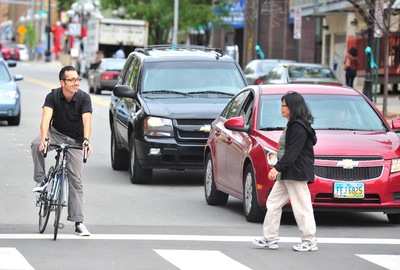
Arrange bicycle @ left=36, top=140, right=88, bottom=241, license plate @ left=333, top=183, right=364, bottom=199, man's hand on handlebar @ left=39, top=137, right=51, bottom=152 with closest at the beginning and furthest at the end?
1. bicycle @ left=36, top=140, right=88, bottom=241
2. man's hand on handlebar @ left=39, top=137, right=51, bottom=152
3. license plate @ left=333, top=183, right=364, bottom=199

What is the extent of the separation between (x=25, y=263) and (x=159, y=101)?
8.01 m

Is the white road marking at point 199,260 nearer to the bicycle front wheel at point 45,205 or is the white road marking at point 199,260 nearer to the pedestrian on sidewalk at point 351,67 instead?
the bicycle front wheel at point 45,205

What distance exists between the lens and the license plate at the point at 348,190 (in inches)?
522

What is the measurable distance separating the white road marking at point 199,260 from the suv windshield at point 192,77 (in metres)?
7.57

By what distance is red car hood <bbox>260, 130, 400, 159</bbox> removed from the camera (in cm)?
1343

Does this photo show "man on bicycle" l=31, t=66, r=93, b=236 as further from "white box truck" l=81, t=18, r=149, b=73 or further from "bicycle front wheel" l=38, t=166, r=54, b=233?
"white box truck" l=81, t=18, r=149, b=73

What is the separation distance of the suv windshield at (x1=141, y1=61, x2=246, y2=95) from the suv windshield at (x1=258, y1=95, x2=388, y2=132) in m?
4.33

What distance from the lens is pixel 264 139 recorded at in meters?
13.8

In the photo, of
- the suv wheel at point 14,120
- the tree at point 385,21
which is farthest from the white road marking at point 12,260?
the tree at point 385,21

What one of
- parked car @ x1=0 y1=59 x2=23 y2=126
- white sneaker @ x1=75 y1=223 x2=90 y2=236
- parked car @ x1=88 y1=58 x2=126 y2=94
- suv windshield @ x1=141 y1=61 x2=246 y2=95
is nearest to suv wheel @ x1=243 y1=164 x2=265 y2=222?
white sneaker @ x1=75 y1=223 x2=90 y2=236

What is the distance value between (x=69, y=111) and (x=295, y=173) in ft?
8.14

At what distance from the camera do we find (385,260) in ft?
36.8

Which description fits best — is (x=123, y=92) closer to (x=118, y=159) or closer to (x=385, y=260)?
(x=118, y=159)

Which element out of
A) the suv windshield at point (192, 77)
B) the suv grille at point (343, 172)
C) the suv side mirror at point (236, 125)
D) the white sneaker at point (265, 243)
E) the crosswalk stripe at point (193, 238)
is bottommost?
the crosswalk stripe at point (193, 238)
